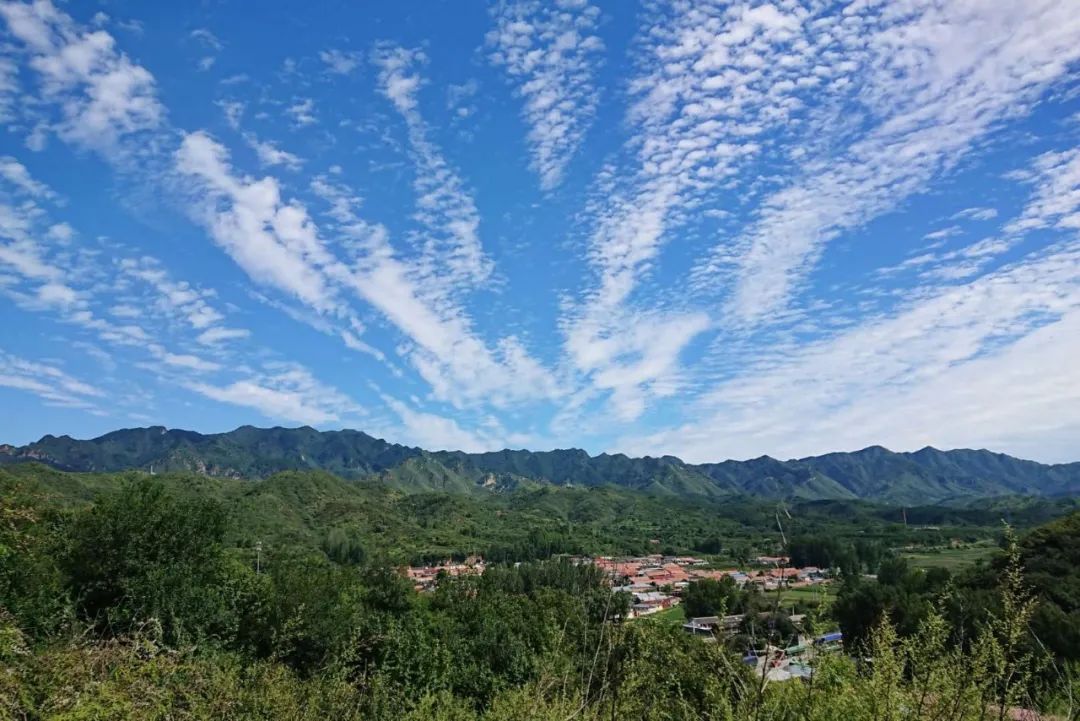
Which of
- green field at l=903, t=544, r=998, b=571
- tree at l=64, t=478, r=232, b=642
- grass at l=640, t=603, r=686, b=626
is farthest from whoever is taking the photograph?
green field at l=903, t=544, r=998, b=571

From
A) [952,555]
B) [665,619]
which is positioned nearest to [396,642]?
[665,619]

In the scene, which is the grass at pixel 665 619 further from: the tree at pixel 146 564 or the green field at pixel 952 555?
the green field at pixel 952 555

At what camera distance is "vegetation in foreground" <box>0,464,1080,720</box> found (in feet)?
9.98

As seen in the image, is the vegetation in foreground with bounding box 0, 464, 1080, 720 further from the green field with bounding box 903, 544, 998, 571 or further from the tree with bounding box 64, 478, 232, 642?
the green field with bounding box 903, 544, 998, 571

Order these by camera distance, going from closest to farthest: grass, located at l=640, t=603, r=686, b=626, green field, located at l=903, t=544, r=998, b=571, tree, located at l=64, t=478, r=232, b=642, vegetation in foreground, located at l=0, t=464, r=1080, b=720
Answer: vegetation in foreground, located at l=0, t=464, r=1080, b=720 → grass, located at l=640, t=603, r=686, b=626 → tree, located at l=64, t=478, r=232, b=642 → green field, located at l=903, t=544, r=998, b=571

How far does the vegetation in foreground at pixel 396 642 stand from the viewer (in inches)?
120

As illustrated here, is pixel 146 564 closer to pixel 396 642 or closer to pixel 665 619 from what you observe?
pixel 396 642

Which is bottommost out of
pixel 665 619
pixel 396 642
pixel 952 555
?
pixel 952 555

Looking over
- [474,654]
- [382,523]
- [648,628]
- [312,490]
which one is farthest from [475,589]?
[312,490]

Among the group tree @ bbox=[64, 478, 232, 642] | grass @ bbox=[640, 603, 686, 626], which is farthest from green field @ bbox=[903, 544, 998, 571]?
tree @ bbox=[64, 478, 232, 642]

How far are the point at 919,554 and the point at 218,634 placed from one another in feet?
355

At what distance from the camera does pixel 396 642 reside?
77.8 feet

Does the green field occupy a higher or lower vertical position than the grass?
lower

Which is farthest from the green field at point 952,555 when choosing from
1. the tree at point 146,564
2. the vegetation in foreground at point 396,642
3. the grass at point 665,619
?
the tree at point 146,564
